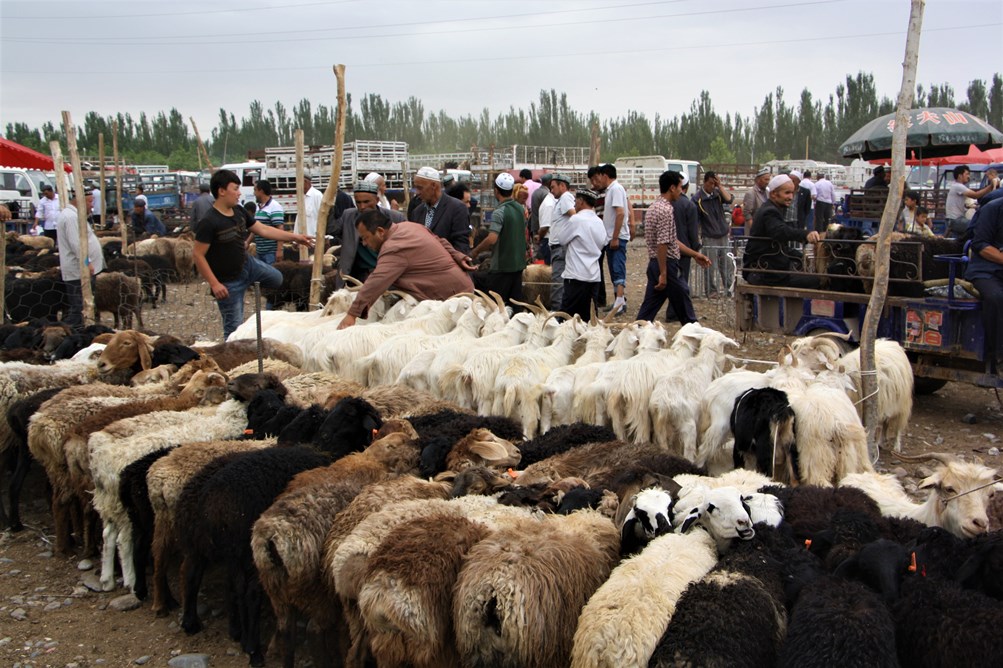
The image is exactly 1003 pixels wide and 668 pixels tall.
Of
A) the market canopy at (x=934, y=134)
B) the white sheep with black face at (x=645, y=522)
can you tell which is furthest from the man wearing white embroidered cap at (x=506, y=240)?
the market canopy at (x=934, y=134)

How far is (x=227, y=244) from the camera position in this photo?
24.9 ft

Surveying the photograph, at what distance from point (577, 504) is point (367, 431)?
155 centimetres

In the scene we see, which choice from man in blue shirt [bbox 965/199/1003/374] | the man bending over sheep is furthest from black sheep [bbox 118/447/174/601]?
man in blue shirt [bbox 965/199/1003/374]

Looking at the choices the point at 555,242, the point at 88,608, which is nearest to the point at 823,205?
the point at 555,242

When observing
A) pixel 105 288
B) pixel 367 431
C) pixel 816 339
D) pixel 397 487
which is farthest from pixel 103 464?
pixel 105 288

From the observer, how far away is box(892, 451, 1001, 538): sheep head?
3.38m

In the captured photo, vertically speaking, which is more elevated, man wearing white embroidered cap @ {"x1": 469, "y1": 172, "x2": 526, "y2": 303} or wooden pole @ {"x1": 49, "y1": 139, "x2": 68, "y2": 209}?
wooden pole @ {"x1": 49, "y1": 139, "x2": 68, "y2": 209}

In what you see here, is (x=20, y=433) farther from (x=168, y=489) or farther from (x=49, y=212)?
(x=49, y=212)

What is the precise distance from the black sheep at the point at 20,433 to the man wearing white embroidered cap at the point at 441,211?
4.25 meters

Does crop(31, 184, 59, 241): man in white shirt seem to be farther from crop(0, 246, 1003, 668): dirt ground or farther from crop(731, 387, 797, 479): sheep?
crop(731, 387, 797, 479): sheep

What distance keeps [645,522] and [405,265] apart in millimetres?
4996

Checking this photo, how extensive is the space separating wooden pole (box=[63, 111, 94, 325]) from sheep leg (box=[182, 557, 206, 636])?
6317mm

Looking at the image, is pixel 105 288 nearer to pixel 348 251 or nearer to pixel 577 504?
pixel 348 251

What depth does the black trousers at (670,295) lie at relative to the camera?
8.70 meters
